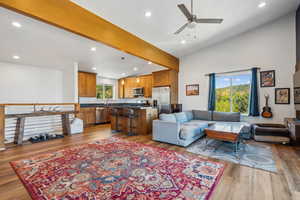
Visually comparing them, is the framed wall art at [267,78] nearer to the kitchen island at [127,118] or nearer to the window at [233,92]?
the window at [233,92]

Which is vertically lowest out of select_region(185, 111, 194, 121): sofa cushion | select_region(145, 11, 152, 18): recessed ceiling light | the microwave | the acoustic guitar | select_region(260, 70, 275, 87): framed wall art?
select_region(185, 111, 194, 121): sofa cushion

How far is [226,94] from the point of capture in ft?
18.1

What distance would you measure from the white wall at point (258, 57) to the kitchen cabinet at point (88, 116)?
191 inches

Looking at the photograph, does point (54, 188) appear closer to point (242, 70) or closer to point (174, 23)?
point (174, 23)

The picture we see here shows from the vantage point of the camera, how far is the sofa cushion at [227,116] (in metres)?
4.79

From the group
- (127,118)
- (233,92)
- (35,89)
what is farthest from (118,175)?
(35,89)

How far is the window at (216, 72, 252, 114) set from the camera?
5129 mm

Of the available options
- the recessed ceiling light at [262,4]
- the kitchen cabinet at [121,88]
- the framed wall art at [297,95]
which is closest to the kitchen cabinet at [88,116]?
the kitchen cabinet at [121,88]

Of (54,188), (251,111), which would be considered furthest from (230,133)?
(54,188)

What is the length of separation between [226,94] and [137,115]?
12.5 ft

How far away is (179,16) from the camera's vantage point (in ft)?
11.4

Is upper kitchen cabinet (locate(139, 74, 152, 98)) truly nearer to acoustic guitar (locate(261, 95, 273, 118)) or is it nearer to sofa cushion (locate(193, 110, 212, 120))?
sofa cushion (locate(193, 110, 212, 120))

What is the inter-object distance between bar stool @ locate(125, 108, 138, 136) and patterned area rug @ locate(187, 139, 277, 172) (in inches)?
88.6

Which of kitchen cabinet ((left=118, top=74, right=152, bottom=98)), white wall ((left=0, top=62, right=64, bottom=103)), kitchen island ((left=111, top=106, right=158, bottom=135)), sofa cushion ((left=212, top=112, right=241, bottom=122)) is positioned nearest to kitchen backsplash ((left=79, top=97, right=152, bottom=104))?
kitchen cabinet ((left=118, top=74, right=152, bottom=98))
